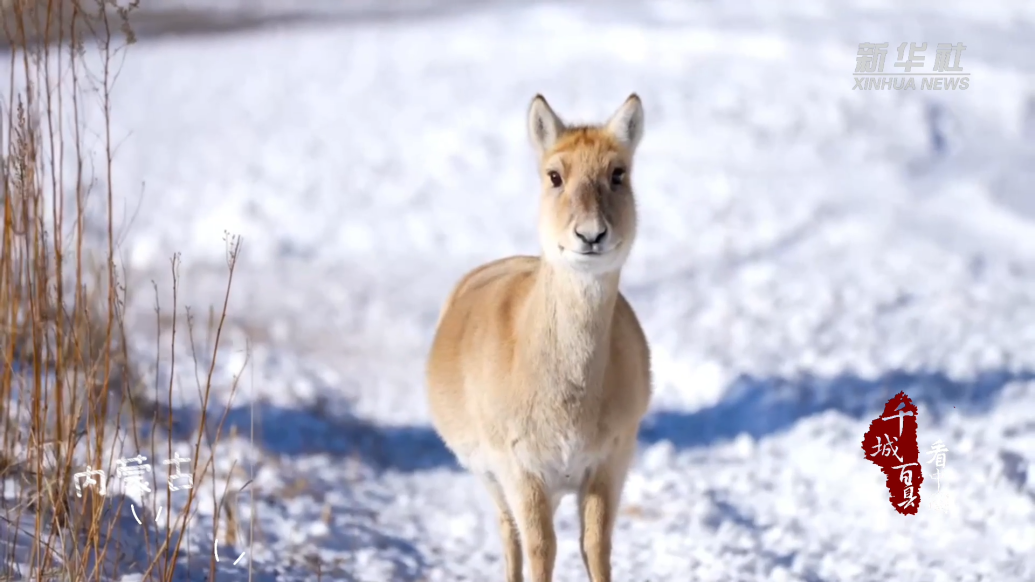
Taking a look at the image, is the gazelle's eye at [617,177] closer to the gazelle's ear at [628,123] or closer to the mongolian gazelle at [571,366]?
the mongolian gazelle at [571,366]

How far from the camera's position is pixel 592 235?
4.07 meters

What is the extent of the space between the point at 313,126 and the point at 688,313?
605 cm

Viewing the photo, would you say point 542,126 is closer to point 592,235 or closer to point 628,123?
point 628,123

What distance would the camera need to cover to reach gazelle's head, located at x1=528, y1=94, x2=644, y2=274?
4.13 meters

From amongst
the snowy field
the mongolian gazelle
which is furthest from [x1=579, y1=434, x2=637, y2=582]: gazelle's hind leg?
the snowy field

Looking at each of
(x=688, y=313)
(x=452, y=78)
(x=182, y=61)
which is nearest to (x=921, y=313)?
(x=688, y=313)

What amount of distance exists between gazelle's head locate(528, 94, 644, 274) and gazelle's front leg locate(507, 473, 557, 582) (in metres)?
0.87

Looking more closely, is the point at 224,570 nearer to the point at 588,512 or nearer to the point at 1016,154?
the point at 588,512

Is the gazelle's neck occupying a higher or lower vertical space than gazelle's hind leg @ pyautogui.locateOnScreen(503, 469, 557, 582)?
higher

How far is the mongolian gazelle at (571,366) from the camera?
14.1 ft

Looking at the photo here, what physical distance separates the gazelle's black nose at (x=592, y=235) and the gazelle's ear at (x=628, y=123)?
61 cm

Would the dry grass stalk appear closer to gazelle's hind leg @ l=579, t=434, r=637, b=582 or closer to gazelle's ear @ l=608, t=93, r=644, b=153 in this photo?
gazelle's hind leg @ l=579, t=434, r=637, b=582

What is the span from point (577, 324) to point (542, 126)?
0.85 m

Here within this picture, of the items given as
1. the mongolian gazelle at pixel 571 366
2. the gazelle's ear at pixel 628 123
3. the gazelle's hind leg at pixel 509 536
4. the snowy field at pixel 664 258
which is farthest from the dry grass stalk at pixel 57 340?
the gazelle's ear at pixel 628 123
